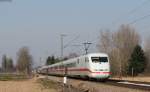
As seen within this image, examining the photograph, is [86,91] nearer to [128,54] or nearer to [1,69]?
[128,54]

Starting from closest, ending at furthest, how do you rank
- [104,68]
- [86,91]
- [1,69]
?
[86,91] < [104,68] < [1,69]

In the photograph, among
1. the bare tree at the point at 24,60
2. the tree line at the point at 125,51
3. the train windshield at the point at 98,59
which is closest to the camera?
the train windshield at the point at 98,59

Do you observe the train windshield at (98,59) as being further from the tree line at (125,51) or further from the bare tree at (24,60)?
the bare tree at (24,60)

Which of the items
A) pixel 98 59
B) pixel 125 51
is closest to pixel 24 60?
pixel 125 51

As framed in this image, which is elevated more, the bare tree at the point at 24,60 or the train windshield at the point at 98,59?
the bare tree at the point at 24,60

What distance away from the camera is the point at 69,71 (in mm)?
70750

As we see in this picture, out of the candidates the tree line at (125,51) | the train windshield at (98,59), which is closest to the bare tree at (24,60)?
the tree line at (125,51)

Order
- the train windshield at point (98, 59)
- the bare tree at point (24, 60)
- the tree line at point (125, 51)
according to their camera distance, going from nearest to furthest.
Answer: the train windshield at point (98, 59) < the tree line at point (125, 51) < the bare tree at point (24, 60)

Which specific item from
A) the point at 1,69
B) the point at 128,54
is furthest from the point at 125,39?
the point at 1,69

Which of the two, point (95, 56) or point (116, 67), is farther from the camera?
point (116, 67)

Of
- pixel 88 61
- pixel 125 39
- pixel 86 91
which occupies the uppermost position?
pixel 125 39

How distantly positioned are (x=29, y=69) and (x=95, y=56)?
128158mm

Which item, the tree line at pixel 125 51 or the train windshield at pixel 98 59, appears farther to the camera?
the tree line at pixel 125 51

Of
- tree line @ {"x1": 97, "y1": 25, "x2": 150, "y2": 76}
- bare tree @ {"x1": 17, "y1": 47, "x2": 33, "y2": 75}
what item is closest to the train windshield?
tree line @ {"x1": 97, "y1": 25, "x2": 150, "y2": 76}
